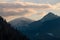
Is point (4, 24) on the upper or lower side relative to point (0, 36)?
upper

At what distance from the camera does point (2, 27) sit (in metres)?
123

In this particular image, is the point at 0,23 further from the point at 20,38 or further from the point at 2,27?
the point at 20,38

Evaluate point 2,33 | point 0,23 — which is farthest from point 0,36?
point 0,23

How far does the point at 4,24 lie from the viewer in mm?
128250

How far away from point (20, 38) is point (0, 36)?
45.8 feet

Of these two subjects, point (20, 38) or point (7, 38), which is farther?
point (20, 38)

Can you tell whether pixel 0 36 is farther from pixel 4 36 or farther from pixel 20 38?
pixel 20 38

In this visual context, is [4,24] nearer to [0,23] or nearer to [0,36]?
[0,23]

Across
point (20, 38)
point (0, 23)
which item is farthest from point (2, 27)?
point (20, 38)

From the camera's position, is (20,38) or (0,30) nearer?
(0,30)

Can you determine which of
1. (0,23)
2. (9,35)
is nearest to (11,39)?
(9,35)

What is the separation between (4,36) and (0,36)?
172 cm

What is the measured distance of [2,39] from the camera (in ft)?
386

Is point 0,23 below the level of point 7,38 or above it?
above
